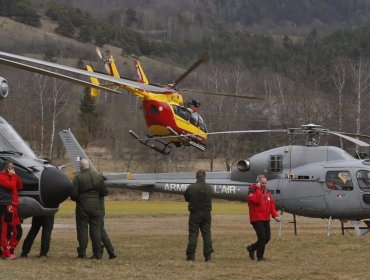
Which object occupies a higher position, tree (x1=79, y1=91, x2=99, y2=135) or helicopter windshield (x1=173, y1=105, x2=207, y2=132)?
tree (x1=79, y1=91, x2=99, y2=135)

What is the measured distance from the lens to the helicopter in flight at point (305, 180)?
2212 cm

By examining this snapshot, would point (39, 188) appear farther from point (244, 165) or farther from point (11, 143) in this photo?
point (244, 165)

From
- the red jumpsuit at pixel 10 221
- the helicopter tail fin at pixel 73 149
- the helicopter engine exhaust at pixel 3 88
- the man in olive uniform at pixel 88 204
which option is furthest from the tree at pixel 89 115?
the helicopter engine exhaust at pixel 3 88

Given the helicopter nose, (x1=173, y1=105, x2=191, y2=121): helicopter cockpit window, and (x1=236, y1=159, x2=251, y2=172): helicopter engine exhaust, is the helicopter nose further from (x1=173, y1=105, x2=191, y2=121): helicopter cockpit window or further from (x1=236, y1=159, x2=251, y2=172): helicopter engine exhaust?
(x1=173, y1=105, x2=191, y2=121): helicopter cockpit window

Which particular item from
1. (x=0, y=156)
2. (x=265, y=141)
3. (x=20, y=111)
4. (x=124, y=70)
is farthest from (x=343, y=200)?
(x=124, y=70)

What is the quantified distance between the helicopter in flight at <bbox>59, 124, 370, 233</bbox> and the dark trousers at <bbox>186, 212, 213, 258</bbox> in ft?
20.8

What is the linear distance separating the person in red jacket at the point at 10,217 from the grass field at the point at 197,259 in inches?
13.9

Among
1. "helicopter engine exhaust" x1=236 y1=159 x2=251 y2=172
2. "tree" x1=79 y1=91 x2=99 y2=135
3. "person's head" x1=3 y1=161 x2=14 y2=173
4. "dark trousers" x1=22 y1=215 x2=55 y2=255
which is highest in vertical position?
"tree" x1=79 y1=91 x2=99 y2=135

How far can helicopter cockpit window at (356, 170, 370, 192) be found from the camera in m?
22.0

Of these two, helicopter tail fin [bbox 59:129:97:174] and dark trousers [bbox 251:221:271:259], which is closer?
dark trousers [bbox 251:221:271:259]

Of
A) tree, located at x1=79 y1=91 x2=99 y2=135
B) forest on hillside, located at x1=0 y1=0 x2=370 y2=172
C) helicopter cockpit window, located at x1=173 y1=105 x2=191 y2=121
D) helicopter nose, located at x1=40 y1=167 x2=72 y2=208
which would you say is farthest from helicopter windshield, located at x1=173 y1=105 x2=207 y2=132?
tree, located at x1=79 y1=91 x2=99 y2=135

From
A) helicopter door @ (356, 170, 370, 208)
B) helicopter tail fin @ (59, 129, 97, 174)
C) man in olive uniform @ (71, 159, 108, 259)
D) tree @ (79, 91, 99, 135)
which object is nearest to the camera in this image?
man in olive uniform @ (71, 159, 108, 259)

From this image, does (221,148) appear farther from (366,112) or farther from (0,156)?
(0,156)

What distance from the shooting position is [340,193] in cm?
2227
